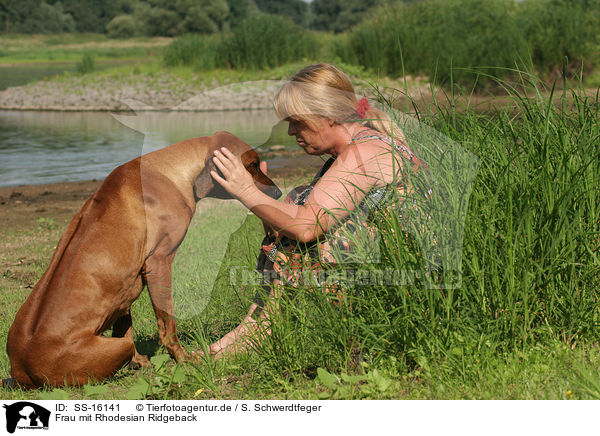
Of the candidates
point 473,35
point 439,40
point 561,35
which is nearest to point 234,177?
point 561,35

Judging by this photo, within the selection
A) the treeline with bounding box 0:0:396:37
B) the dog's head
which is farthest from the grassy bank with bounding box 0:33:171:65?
the dog's head

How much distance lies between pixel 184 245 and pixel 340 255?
98 cm

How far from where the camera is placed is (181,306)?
3.49m

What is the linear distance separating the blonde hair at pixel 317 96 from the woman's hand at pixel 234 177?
1.36 ft

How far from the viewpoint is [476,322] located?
299 centimetres

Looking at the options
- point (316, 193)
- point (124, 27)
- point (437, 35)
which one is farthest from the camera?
point (124, 27)

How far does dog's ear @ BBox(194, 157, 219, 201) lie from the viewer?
347 cm

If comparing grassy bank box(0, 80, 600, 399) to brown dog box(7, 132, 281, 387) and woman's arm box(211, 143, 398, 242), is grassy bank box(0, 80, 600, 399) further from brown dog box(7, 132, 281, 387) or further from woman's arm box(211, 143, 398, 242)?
woman's arm box(211, 143, 398, 242)

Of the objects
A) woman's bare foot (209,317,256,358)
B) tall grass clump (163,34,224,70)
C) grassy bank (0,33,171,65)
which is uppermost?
woman's bare foot (209,317,256,358)

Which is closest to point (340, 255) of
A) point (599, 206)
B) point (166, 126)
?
point (166, 126)

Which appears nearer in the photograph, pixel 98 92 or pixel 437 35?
pixel 437 35

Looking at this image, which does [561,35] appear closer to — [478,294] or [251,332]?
[478,294]

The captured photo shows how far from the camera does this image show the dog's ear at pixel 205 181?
11.4 feet
